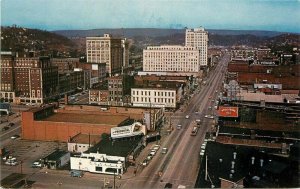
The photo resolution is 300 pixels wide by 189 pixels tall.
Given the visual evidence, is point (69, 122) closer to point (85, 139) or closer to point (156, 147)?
point (85, 139)

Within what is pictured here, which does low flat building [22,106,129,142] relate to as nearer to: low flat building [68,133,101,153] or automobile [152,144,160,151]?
low flat building [68,133,101,153]

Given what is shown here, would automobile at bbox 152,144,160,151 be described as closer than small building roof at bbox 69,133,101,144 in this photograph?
Yes

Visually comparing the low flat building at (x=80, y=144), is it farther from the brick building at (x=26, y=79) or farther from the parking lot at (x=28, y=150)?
the brick building at (x=26, y=79)

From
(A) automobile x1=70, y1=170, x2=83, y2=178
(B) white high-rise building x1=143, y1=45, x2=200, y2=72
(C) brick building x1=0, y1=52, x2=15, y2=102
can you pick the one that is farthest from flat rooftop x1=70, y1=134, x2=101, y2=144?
(B) white high-rise building x1=143, y1=45, x2=200, y2=72

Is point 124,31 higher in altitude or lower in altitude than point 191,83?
higher

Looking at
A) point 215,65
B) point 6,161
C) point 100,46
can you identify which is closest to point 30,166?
point 6,161

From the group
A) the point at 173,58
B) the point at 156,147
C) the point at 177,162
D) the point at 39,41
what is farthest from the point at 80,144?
the point at 39,41

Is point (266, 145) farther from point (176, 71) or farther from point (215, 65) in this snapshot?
point (215, 65)
